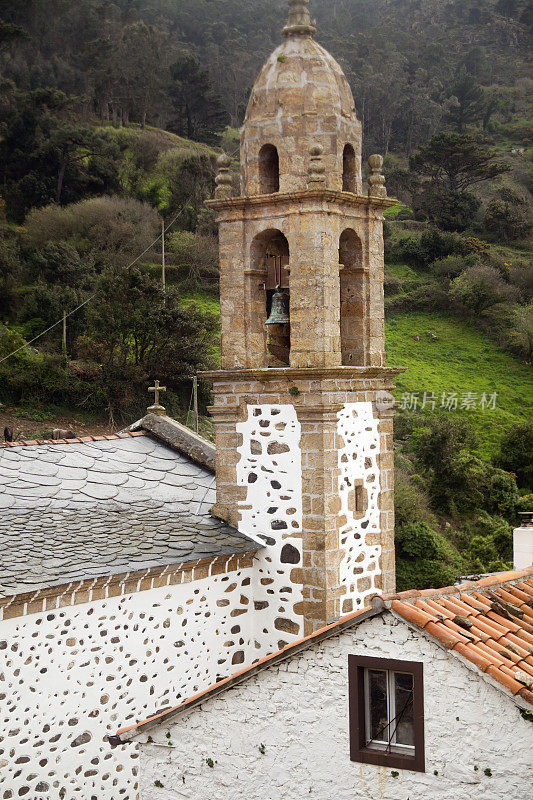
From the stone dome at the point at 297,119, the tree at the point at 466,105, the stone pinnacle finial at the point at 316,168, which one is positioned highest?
the tree at the point at 466,105

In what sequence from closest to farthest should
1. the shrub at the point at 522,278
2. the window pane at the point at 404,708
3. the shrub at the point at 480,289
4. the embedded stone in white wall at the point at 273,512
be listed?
1. the window pane at the point at 404,708
2. the embedded stone in white wall at the point at 273,512
3. the shrub at the point at 480,289
4. the shrub at the point at 522,278

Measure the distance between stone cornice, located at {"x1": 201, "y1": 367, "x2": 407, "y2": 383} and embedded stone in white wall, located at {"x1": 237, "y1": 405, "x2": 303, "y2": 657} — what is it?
36 cm

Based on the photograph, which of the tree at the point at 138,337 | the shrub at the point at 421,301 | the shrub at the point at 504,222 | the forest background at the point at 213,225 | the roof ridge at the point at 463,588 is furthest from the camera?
the shrub at the point at 504,222

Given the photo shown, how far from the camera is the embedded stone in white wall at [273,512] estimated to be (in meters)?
10.4

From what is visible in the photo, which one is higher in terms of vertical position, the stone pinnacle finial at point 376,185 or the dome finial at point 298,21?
the dome finial at point 298,21

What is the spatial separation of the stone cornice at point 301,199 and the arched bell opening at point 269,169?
25 cm

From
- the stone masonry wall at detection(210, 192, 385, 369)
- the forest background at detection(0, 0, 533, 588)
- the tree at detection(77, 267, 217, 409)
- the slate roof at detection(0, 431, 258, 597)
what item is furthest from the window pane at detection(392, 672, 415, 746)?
the tree at detection(77, 267, 217, 409)

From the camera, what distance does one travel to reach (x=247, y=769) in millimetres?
6785

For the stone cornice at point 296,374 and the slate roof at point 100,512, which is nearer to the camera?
the slate roof at point 100,512

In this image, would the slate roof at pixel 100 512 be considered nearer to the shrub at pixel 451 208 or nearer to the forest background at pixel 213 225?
the forest background at pixel 213 225

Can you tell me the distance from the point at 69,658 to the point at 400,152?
6114cm

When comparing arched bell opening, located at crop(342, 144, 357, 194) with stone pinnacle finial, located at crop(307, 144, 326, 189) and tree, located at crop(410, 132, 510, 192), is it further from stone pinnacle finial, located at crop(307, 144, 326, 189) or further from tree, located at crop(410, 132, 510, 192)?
tree, located at crop(410, 132, 510, 192)

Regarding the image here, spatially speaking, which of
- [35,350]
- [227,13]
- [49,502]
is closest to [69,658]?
[49,502]

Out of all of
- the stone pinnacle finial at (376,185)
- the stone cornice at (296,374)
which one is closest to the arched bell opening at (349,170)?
the stone pinnacle finial at (376,185)
